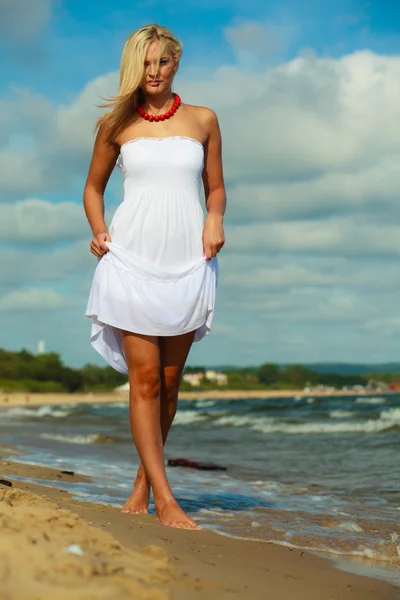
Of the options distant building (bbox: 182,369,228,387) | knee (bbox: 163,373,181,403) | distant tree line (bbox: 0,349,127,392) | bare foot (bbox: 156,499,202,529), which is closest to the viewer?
bare foot (bbox: 156,499,202,529)

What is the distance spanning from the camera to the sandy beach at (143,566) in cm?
183

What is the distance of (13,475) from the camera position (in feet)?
18.8

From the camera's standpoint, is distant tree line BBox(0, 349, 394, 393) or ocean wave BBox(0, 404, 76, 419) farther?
distant tree line BBox(0, 349, 394, 393)

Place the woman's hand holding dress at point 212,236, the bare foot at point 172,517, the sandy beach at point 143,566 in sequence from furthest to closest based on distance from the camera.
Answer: the woman's hand holding dress at point 212,236 < the bare foot at point 172,517 < the sandy beach at point 143,566

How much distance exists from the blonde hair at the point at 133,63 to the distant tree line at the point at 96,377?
260ft

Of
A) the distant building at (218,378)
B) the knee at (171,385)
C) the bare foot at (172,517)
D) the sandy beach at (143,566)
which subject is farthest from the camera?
the distant building at (218,378)

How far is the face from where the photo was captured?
141 inches

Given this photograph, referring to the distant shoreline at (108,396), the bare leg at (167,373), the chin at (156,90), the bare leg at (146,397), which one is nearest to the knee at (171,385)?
the bare leg at (167,373)

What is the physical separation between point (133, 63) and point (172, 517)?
2039mm

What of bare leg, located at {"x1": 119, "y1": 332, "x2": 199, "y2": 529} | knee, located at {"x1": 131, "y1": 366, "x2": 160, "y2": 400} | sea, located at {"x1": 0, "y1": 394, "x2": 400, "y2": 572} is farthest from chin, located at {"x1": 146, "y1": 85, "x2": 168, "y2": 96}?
sea, located at {"x1": 0, "y1": 394, "x2": 400, "y2": 572}

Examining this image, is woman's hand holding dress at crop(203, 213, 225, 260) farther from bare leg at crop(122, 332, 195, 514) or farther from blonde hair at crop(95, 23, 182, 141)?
blonde hair at crop(95, 23, 182, 141)

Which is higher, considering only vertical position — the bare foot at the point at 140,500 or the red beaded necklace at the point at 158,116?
the red beaded necklace at the point at 158,116

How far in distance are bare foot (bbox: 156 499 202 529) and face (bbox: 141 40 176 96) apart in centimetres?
189

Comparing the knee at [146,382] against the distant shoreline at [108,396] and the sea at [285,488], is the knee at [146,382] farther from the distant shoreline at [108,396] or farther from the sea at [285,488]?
the distant shoreline at [108,396]
